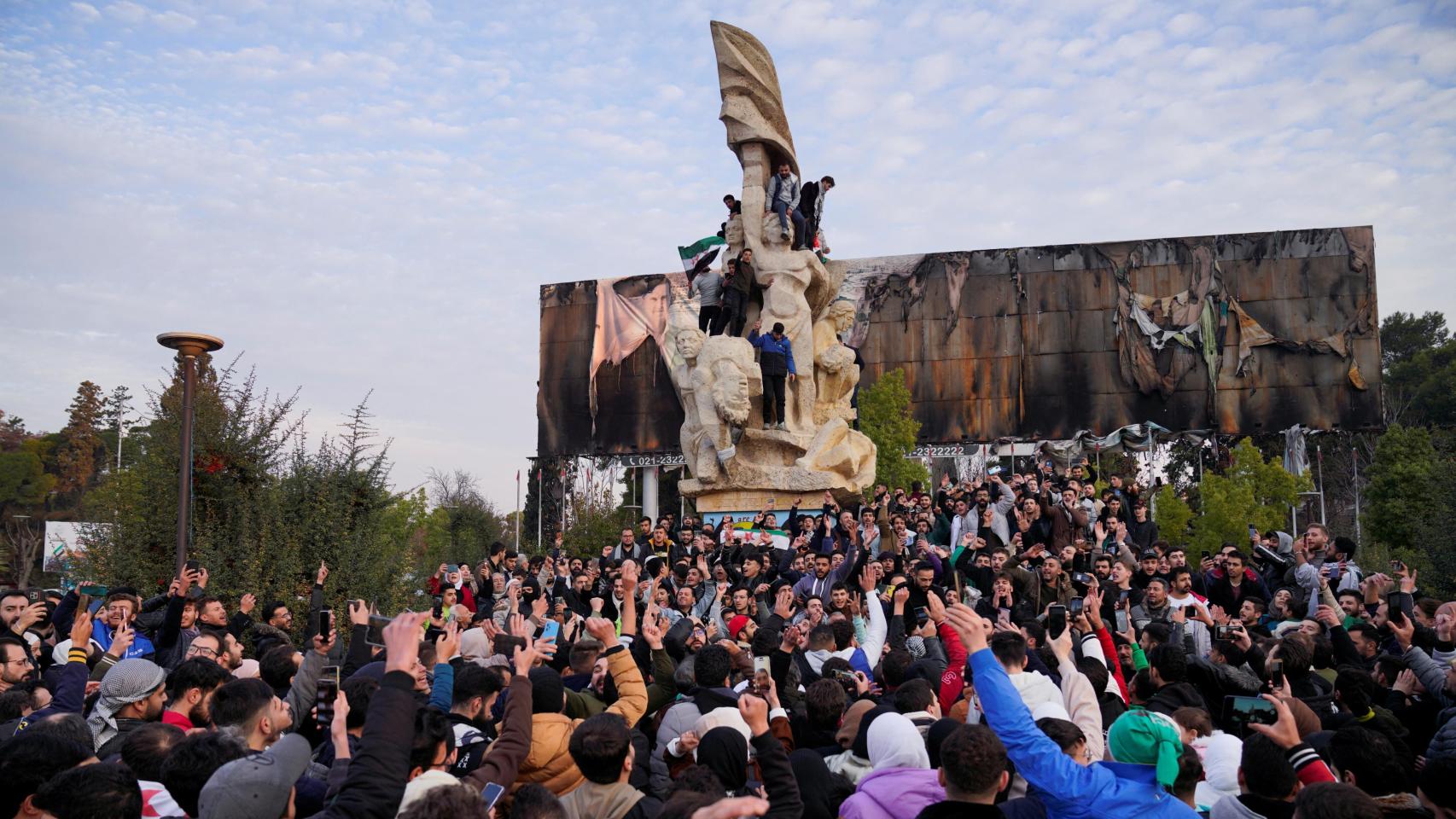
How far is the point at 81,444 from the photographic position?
47375 millimetres

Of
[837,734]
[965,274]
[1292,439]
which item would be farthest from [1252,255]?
[837,734]

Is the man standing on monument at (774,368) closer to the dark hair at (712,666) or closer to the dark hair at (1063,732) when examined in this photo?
the dark hair at (712,666)

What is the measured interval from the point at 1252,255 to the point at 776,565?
31.0m

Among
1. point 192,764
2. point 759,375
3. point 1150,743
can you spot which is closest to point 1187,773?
point 1150,743

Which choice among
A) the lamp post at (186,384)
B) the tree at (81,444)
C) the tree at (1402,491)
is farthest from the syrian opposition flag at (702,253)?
the tree at (81,444)

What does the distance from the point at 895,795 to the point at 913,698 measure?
0.96 metres

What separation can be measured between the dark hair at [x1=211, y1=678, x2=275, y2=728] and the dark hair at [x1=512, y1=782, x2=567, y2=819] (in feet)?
4.43

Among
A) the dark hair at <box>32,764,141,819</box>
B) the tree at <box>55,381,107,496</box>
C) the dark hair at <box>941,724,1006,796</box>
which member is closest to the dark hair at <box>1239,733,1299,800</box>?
the dark hair at <box>941,724,1006,796</box>

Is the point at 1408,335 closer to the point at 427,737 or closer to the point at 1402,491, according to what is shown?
the point at 1402,491

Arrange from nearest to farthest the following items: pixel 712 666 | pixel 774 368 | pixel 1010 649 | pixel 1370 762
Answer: pixel 1370 762, pixel 1010 649, pixel 712 666, pixel 774 368

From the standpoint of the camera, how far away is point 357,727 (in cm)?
453

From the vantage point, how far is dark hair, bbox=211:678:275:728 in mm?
4160

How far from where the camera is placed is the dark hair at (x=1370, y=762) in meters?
3.74

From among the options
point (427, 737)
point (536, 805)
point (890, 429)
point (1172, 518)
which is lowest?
point (536, 805)
